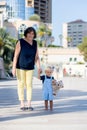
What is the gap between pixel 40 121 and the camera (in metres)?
7.68

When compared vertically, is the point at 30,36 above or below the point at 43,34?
above

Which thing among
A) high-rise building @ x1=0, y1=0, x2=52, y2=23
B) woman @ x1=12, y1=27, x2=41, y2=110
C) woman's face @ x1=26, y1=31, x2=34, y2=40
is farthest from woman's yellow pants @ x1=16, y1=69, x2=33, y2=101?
high-rise building @ x1=0, y1=0, x2=52, y2=23

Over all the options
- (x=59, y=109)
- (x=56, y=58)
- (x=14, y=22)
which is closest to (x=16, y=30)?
(x=14, y=22)

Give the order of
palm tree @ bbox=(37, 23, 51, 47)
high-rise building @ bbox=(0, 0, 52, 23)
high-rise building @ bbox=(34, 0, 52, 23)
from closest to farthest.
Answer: palm tree @ bbox=(37, 23, 51, 47), high-rise building @ bbox=(0, 0, 52, 23), high-rise building @ bbox=(34, 0, 52, 23)

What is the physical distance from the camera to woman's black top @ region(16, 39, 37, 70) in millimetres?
9477

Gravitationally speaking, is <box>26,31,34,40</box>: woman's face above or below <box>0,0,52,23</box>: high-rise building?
below

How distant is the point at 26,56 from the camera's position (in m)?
9.49

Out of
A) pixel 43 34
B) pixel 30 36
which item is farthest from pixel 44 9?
pixel 30 36

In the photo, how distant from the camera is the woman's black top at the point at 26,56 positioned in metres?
9.48

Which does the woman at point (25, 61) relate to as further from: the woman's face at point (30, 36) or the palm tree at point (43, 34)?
the palm tree at point (43, 34)

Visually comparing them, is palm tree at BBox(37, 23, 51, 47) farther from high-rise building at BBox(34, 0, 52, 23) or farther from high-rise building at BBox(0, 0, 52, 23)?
high-rise building at BBox(34, 0, 52, 23)

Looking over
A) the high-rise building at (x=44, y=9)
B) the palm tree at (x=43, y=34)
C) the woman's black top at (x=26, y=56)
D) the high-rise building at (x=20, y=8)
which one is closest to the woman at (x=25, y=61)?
the woman's black top at (x=26, y=56)

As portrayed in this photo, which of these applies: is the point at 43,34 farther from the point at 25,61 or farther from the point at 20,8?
the point at 25,61

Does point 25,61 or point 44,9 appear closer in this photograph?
point 25,61
